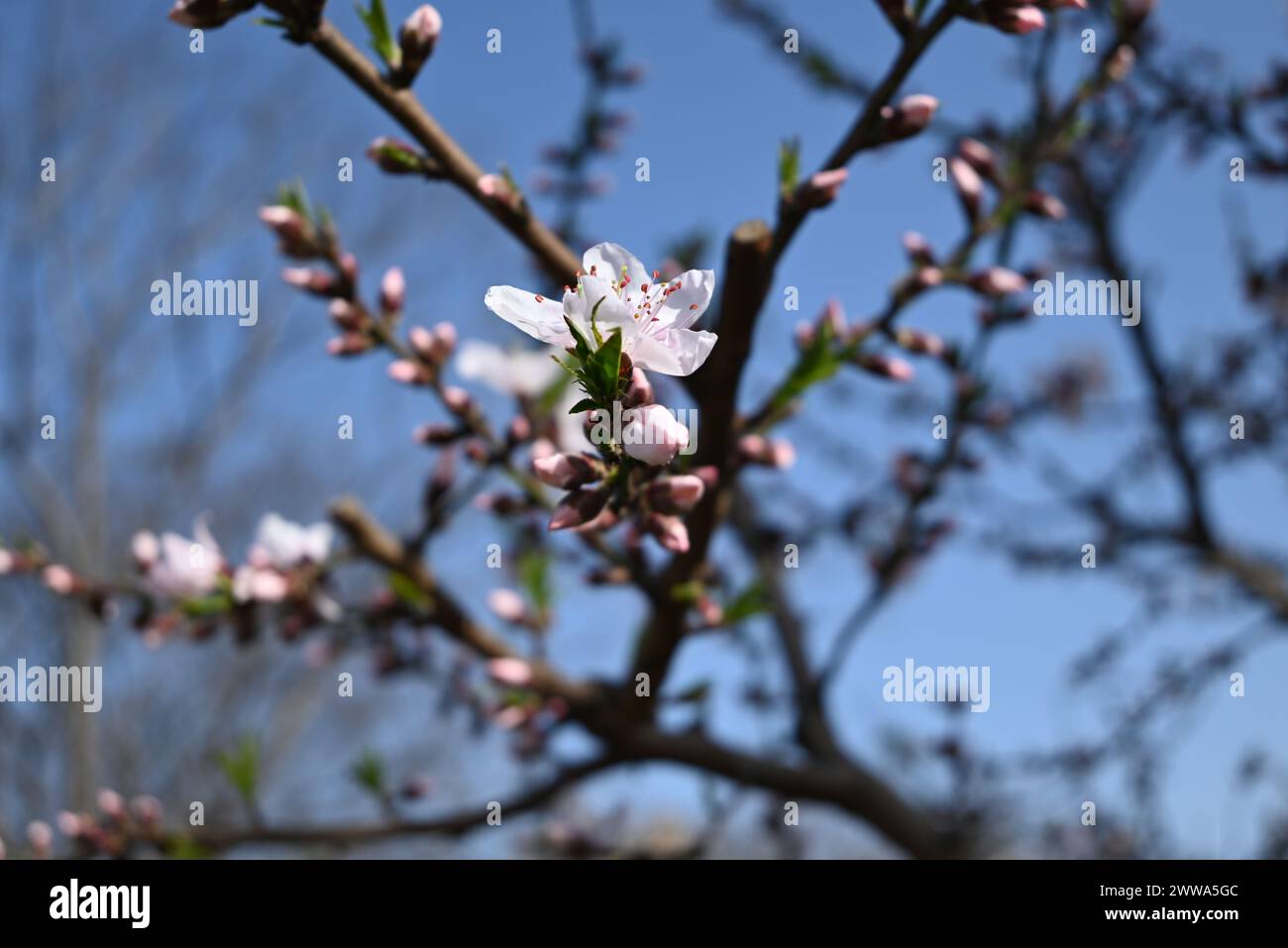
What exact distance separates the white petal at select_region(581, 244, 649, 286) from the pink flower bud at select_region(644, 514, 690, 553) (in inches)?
9.8

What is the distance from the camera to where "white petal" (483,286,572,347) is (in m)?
0.90

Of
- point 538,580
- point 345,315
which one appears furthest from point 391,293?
point 538,580

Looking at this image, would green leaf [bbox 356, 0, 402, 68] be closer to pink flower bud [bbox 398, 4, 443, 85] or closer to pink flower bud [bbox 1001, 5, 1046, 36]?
pink flower bud [bbox 398, 4, 443, 85]

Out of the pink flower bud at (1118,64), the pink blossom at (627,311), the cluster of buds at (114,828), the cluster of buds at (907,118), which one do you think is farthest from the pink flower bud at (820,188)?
the cluster of buds at (114,828)

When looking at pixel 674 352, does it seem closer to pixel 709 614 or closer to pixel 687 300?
pixel 687 300

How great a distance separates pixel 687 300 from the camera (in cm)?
95

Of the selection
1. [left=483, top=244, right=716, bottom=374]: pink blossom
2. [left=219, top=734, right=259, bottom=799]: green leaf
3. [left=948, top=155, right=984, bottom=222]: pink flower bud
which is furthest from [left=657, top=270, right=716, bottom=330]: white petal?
[left=219, top=734, right=259, bottom=799]: green leaf

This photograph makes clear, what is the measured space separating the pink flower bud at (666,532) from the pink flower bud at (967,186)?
0.88 m

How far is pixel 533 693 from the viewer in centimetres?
193

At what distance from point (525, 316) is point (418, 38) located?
0.49 metres
